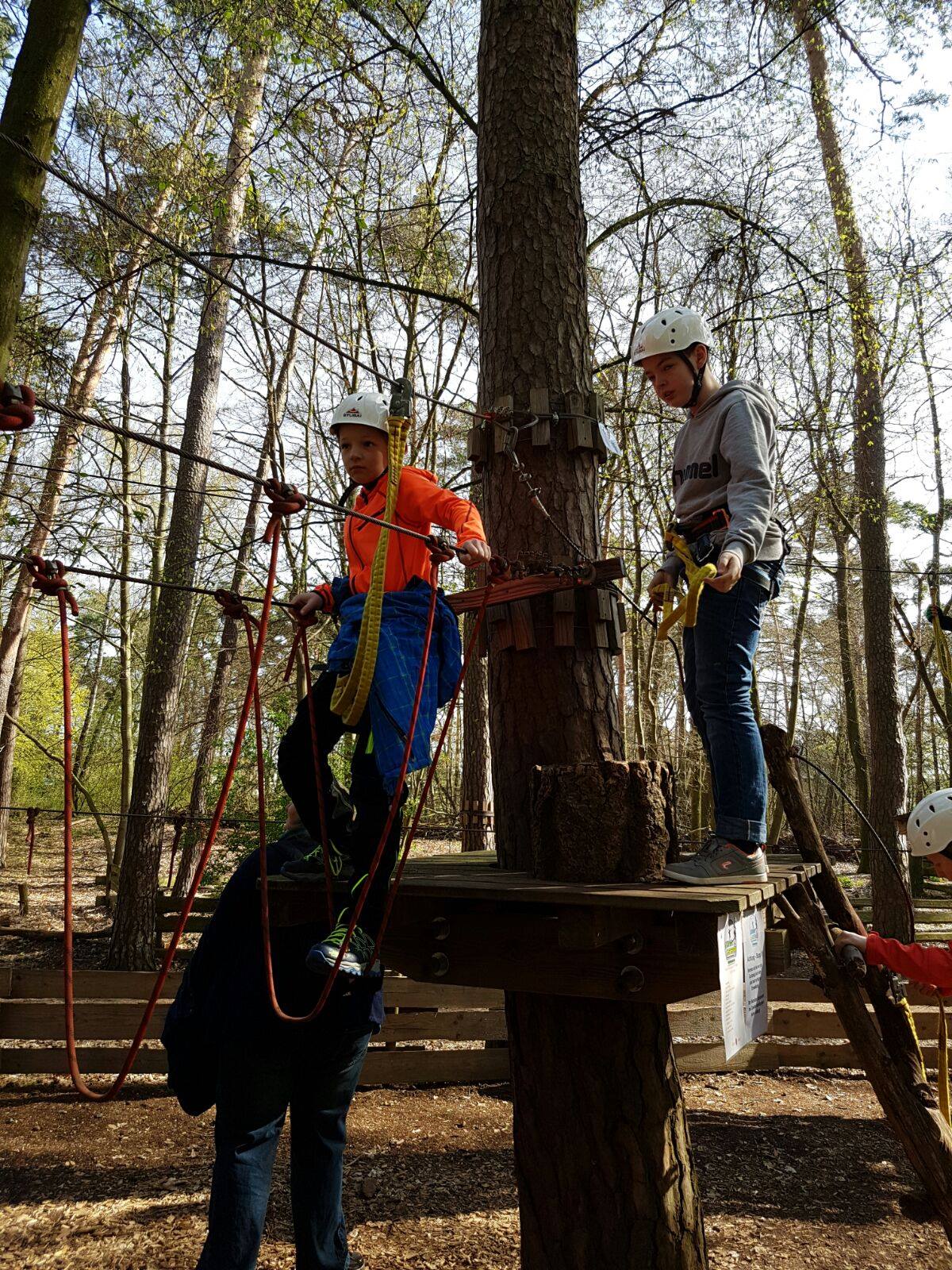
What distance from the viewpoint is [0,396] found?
1.54 meters

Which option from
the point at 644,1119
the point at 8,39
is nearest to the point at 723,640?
the point at 644,1119

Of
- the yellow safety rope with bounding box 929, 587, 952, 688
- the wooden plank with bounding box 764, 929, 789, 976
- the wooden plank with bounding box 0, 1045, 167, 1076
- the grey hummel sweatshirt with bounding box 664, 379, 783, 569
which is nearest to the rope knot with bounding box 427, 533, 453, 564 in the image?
the grey hummel sweatshirt with bounding box 664, 379, 783, 569

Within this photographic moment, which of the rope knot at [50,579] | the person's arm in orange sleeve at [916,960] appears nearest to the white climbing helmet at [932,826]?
A: the person's arm in orange sleeve at [916,960]

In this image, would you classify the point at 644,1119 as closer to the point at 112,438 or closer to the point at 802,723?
the point at 112,438

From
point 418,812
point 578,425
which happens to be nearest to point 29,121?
point 578,425

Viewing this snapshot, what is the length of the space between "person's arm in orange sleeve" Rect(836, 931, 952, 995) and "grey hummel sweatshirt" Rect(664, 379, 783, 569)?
1337 mm

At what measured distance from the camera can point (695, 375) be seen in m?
2.73

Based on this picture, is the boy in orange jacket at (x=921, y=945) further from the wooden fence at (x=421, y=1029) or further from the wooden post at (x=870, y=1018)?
the wooden fence at (x=421, y=1029)

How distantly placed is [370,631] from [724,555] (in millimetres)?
929

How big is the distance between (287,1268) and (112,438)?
33.6ft

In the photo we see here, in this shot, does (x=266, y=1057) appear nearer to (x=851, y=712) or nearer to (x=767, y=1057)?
(x=767, y=1057)

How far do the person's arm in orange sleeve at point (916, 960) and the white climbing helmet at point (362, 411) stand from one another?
228 cm

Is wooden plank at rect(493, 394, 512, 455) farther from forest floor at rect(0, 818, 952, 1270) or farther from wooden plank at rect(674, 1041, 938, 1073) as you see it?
wooden plank at rect(674, 1041, 938, 1073)

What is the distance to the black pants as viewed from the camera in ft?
7.66
